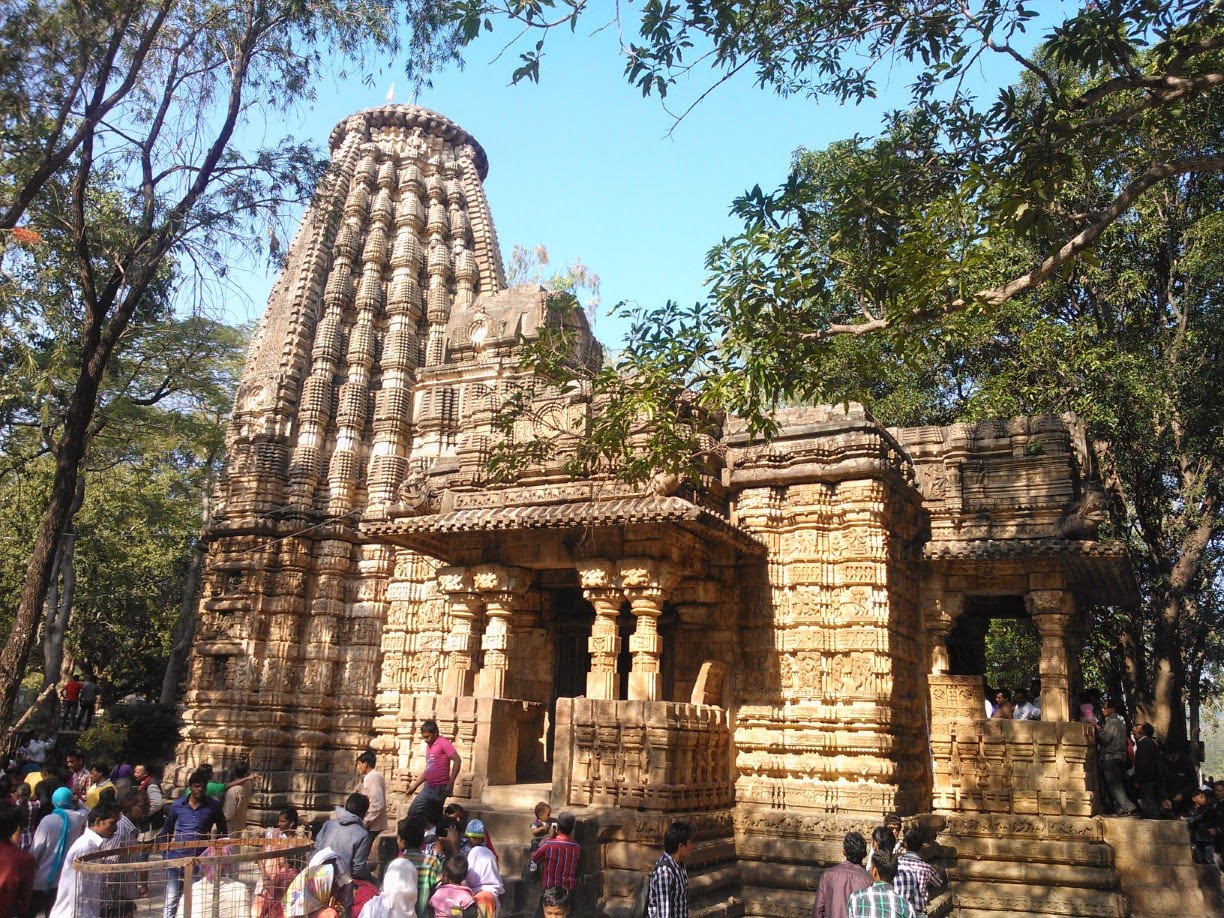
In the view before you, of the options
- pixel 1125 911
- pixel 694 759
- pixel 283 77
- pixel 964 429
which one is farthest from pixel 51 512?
pixel 1125 911

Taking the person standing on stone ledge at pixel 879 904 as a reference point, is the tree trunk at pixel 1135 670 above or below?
above

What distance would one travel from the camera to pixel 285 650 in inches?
755

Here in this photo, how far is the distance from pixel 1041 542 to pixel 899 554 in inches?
69.8

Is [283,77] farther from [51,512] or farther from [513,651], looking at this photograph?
[513,651]

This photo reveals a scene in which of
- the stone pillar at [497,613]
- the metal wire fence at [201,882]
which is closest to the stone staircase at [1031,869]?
the stone pillar at [497,613]

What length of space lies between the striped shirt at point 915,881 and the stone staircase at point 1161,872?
232 inches

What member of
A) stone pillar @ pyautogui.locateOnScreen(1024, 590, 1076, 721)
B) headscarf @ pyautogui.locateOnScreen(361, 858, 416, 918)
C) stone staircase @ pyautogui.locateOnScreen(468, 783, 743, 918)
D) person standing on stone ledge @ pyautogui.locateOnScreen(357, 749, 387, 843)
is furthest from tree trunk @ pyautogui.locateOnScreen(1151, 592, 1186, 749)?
headscarf @ pyautogui.locateOnScreen(361, 858, 416, 918)

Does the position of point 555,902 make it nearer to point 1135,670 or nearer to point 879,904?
point 879,904

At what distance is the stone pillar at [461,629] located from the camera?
1314cm

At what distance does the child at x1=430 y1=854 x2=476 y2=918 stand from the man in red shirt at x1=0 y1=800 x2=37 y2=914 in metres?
2.59

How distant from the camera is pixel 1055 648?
42.4 ft

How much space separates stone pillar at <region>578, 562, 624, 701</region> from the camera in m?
11.9

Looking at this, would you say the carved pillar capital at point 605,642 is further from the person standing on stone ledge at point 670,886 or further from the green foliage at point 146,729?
the green foliage at point 146,729

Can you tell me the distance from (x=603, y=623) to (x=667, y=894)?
531 centimetres
